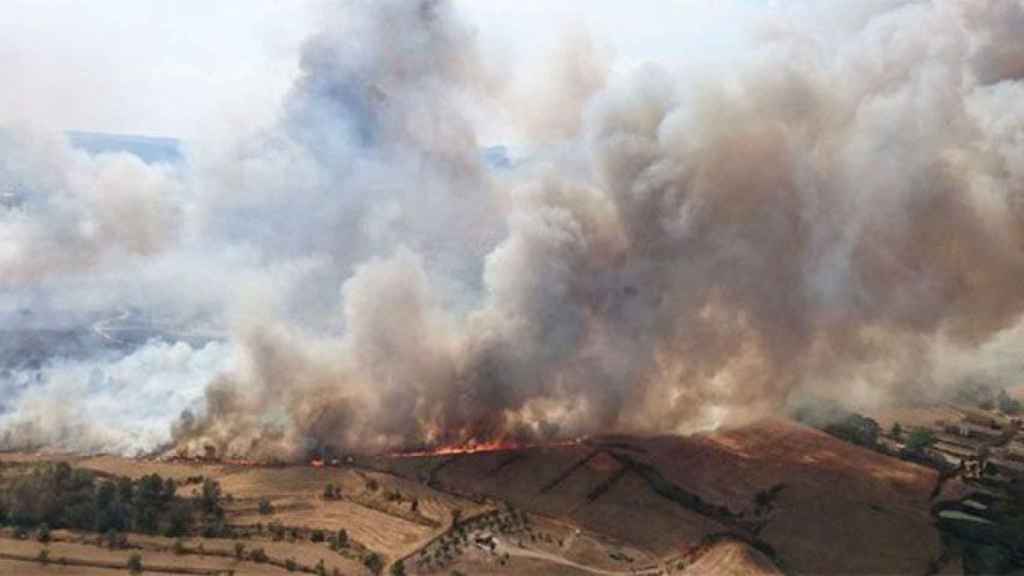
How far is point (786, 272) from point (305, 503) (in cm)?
2641

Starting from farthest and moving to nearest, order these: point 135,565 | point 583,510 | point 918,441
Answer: point 918,441
point 583,510
point 135,565

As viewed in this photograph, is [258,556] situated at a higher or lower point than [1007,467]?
lower

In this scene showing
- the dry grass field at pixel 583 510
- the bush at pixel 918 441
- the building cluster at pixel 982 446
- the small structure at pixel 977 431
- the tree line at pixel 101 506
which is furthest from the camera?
the small structure at pixel 977 431

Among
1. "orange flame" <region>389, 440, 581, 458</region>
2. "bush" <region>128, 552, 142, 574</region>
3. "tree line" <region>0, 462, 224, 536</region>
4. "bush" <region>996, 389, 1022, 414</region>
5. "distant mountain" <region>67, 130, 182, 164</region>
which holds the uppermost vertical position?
"distant mountain" <region>67, 130, 182, 164</region>

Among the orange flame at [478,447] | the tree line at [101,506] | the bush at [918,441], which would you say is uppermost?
the orange flame at [478,447]

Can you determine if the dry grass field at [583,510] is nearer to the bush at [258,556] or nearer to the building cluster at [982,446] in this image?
the bush at [258,556]

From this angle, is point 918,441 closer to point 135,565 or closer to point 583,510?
point 583,510

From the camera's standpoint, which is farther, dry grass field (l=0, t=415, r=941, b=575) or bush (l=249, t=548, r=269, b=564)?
dry grass field (l=0, t=415, r=941, b=575)

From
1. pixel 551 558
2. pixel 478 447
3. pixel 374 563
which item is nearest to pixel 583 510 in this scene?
pixel 551 558

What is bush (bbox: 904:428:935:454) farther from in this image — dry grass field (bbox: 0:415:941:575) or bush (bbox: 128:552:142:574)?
bush (bbox: 128:552:142:574)

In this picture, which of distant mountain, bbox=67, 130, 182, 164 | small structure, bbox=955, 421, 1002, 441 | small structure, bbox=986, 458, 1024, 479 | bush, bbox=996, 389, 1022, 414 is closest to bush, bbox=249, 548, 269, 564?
small structure, bbox=986, 458, 1024, 479

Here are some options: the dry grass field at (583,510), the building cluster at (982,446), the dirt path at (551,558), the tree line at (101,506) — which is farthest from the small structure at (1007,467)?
the tree line at (101,506)

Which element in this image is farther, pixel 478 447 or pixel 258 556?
pixel 478 447

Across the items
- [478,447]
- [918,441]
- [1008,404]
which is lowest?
[918,441]
